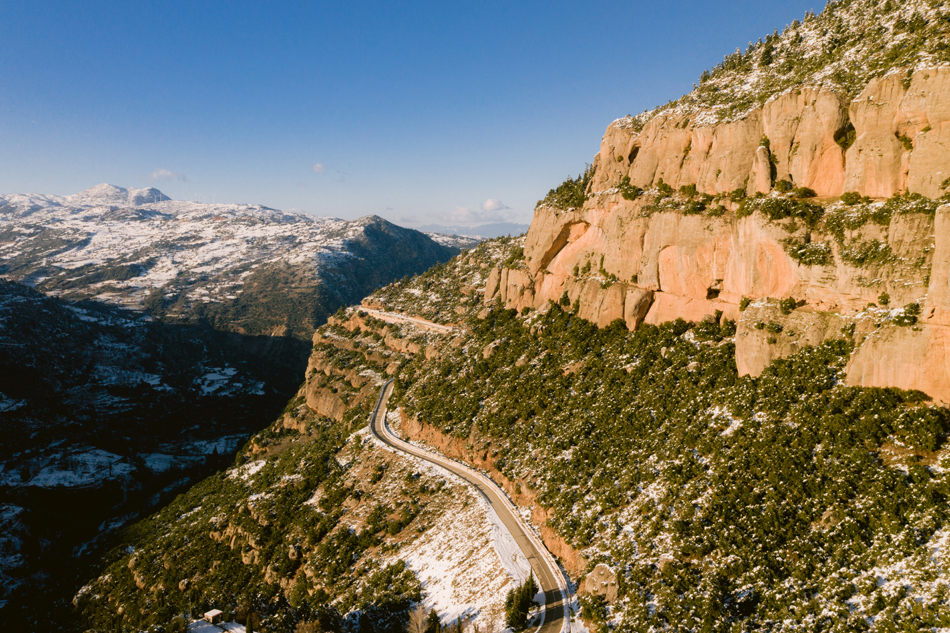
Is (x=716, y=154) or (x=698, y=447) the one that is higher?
(x=716, y=154)

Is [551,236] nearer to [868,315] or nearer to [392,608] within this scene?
[868,315]

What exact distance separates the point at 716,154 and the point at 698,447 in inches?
1253

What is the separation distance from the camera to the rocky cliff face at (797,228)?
29.1 meters

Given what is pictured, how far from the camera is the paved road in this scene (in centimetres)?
9141

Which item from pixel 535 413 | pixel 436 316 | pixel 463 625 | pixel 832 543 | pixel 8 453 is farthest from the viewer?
pixel 436 316

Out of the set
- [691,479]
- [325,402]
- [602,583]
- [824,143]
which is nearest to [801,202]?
[824,143]

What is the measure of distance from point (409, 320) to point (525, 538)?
226 ft

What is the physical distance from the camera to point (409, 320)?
10075 cm

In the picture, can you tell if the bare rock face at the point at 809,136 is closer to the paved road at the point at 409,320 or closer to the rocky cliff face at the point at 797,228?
the rocky cliff face at the point at 797,228

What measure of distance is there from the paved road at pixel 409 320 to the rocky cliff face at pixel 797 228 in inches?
1507

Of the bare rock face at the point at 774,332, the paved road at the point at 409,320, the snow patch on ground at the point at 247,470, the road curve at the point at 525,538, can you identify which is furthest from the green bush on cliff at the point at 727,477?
the snow patch on ground at the point at 247,470

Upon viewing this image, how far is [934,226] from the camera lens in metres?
27.9

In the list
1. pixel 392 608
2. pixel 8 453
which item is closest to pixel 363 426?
pixel 392 608

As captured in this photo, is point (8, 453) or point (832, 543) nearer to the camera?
point (832, 543)
